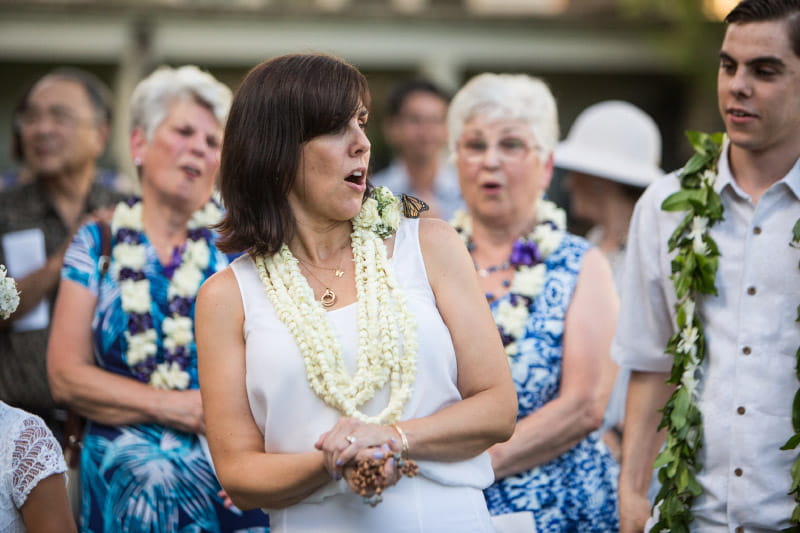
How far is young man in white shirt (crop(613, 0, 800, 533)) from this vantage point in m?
3.11

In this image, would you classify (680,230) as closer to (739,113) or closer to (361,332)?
(739,113)

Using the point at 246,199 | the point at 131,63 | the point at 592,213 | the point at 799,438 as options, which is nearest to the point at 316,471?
the point at 246,199

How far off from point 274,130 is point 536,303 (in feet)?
5.01

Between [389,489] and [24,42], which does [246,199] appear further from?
[24,42]

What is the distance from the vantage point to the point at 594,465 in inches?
154


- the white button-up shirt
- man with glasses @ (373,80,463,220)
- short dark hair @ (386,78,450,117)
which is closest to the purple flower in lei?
the white button-up shirt

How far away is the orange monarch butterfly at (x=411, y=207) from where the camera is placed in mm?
3047

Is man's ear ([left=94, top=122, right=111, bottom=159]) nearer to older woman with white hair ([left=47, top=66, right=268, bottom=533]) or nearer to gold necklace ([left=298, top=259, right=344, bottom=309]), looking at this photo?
older woman with white hair ([left=47, top=66, right=268, bottom=533])

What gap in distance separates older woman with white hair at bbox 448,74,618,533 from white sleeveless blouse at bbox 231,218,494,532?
938 mm

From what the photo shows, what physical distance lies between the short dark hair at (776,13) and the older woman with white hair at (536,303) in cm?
118

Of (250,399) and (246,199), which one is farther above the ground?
(246,199)

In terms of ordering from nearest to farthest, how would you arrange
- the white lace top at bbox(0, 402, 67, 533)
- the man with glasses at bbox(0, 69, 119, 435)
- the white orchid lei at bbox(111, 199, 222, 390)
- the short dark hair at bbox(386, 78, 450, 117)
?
the white lace top at bbox(0, 402, 67, 533), the white orchid lei at bbox(111, 199, 222, 390), the man with glasses at bbox(0, 69, 119, 435), the short dark hair at bbox(386, 78, 450, 117)

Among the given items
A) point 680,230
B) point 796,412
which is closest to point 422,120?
point 680,230

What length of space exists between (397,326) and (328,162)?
0.51 meters
